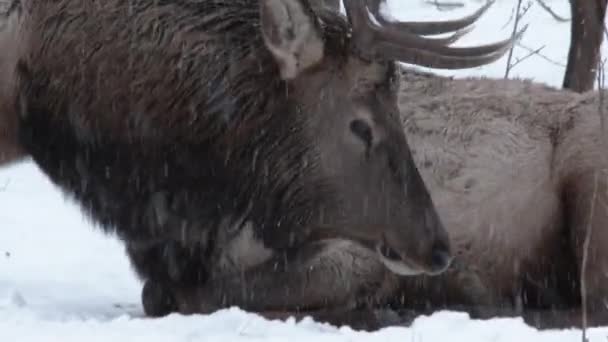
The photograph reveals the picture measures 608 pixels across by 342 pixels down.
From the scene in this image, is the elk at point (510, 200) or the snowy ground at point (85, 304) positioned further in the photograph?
the elk at point (510, 200)

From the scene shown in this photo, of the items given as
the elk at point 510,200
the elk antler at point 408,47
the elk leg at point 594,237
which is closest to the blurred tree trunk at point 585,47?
the elk at point 510,200

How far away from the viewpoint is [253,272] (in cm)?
650

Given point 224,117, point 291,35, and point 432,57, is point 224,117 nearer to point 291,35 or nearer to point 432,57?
point 291,35

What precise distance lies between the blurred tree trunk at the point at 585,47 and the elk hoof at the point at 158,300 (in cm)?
425

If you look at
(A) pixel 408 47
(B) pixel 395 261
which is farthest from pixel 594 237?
(A) pixel 408 47

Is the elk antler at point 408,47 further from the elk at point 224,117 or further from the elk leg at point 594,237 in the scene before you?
the elk leg at point 594,237

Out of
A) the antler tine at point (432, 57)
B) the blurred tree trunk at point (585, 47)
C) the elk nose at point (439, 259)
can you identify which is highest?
the antler tine at point (432, 57)

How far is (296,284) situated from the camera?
257 inches

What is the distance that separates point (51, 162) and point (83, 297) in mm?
1091

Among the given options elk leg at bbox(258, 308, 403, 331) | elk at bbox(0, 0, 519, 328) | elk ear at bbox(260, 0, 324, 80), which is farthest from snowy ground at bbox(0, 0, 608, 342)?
elk ear at bbox(260, 0, 324, 80)

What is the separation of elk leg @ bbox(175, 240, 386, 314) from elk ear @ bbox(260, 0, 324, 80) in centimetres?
96

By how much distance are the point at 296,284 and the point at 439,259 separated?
91 cm

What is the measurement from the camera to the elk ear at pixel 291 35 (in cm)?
565

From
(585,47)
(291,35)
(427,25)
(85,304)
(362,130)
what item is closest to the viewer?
(291,35)
